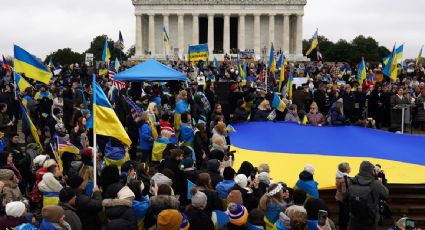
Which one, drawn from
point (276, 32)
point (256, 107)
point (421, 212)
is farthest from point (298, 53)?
point (421, 212)

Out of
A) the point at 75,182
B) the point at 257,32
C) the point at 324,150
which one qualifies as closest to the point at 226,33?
the point at 257,32

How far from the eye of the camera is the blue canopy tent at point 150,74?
20906 millimetres

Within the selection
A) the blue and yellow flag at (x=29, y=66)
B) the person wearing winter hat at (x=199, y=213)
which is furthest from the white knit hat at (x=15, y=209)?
the blue and yellow flag at (x=29, y=66)

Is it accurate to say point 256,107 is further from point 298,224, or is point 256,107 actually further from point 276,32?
point 276,32

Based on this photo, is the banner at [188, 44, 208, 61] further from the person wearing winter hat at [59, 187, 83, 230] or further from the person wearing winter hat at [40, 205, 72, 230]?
the person wearing winter hat at [40, 205, 72, 230]

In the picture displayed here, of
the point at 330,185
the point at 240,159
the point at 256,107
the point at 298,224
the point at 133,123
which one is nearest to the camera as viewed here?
the point at 298,224

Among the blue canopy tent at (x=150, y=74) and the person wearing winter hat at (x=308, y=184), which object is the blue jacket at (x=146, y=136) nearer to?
the person wearing winter hat at (x=308, y=184)

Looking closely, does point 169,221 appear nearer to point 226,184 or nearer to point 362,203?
point 226,184

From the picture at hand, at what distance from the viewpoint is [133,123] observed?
47.9 ft

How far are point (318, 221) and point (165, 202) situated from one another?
85.6 inches

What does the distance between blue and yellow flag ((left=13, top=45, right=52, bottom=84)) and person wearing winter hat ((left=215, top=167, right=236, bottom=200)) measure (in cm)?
821

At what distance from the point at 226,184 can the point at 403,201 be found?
491 centimetres

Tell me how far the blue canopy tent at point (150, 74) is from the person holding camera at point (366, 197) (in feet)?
41.5

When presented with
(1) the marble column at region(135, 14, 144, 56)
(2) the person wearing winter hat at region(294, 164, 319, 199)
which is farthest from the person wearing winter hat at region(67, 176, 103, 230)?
(1) the marble column at region(135, 14, 144, 56)
